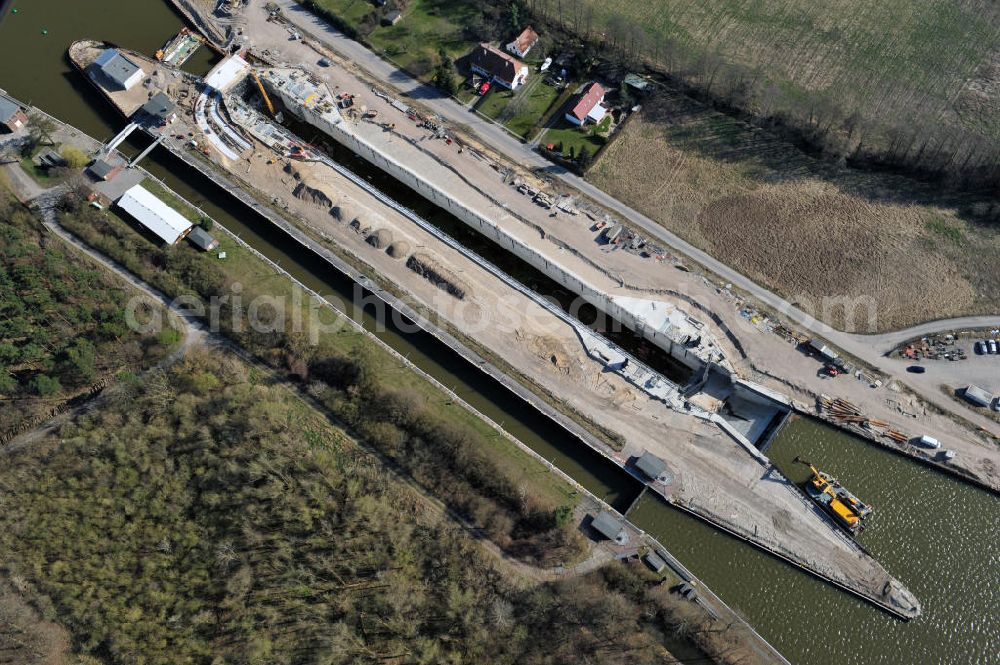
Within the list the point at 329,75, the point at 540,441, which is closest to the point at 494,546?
the point at 540,441

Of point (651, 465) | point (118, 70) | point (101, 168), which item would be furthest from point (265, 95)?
point (651, 465)

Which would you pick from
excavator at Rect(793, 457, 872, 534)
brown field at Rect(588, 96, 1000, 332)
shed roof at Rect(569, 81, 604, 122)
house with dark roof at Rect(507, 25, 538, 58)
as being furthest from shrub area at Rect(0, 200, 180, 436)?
excavator at Rect(793, 457, 872, 534)

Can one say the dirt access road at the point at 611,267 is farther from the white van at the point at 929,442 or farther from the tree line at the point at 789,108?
the tree line at the point at 789,108

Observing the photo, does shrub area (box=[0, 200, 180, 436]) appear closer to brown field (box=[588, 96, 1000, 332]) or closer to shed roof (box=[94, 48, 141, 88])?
shed roof (box=[94, 48, 141, 88])

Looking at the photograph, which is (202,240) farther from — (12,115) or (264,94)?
(12,115)

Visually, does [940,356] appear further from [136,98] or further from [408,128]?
[136,98]

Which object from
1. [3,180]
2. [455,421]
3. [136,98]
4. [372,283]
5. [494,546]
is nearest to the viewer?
[494,546]

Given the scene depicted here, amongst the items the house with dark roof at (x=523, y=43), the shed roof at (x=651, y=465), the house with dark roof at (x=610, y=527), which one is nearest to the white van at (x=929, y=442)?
the shed roof at (x=651, y=465)
